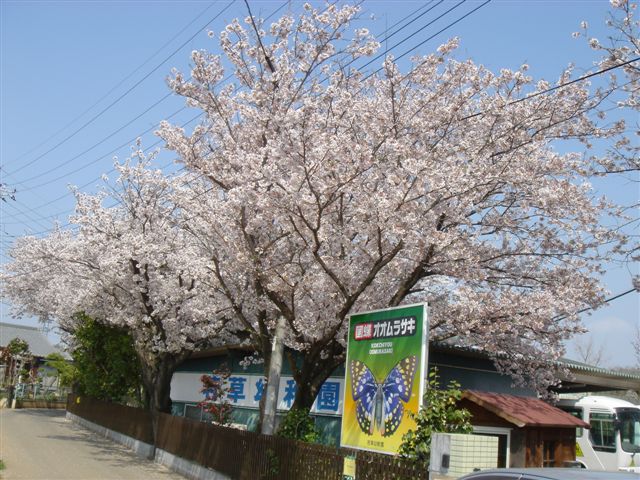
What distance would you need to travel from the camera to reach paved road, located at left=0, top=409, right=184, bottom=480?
1623 cm

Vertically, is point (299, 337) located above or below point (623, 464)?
above

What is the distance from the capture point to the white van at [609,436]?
1905cm

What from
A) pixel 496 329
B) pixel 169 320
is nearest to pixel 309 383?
pixel 496 329

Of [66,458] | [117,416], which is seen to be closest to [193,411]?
[117,416]

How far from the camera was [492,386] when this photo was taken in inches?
690

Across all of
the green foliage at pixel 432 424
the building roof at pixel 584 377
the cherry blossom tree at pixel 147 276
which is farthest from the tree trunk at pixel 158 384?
the green foliage at pixel 432 424

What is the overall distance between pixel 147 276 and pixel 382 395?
13236mm

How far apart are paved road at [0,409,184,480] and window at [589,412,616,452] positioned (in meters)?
12.7

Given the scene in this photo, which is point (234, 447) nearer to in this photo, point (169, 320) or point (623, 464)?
point (169, 320)

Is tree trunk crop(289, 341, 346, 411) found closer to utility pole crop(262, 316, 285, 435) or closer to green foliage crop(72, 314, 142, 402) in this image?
utility pole crop(262, 316, 285, 435)

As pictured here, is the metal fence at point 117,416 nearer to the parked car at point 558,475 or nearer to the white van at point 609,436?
the white van at point 609,436

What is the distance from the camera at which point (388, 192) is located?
11305 millimetres

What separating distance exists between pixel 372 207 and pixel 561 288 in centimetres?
455

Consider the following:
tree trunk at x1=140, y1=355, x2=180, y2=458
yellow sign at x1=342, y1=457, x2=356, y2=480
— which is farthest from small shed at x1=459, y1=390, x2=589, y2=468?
tree trunk at x1=140, y1=355, x2=180, y2=458
